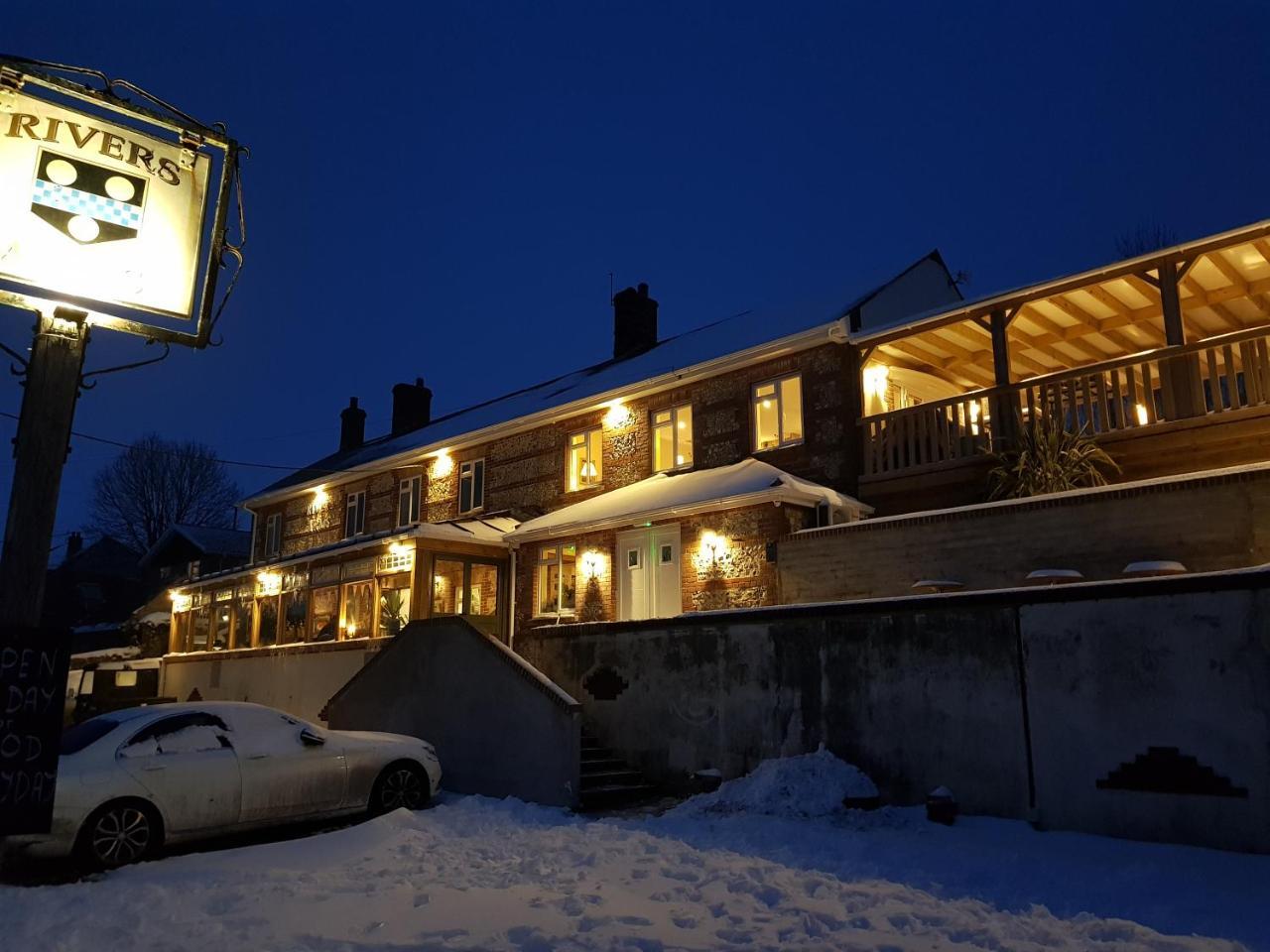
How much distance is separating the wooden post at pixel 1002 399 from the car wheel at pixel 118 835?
11479mm

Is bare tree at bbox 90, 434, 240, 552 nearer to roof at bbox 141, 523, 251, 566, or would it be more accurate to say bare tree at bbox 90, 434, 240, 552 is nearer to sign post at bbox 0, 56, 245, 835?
roof at bbox 141, 523, 251, 566

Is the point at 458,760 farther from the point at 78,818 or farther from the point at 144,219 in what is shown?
the point at 144,219

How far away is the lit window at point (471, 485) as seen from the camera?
75.3ft

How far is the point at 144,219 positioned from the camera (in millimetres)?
7707

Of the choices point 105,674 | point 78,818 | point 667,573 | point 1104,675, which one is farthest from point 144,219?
point 105,674

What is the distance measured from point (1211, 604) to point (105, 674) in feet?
85.4

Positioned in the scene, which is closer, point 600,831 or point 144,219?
point 144,219

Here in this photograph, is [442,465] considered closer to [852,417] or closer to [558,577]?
[558,577]

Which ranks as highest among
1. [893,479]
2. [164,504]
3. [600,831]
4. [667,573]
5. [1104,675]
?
[164,504]

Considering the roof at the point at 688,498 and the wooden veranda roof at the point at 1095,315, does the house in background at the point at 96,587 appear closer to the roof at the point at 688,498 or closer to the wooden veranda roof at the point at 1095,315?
the roof at the point at 688,498

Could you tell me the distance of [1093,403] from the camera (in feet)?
44.1

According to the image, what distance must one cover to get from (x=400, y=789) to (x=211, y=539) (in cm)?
3234

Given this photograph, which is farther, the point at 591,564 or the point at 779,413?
the point at 591,564

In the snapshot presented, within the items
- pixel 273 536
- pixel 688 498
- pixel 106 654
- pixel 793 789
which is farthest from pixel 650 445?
pixel 106 654
